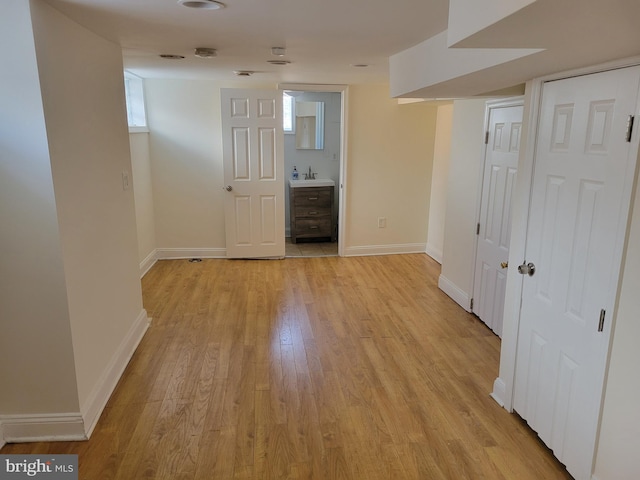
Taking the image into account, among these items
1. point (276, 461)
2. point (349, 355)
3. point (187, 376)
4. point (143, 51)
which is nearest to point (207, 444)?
point (276, 461)

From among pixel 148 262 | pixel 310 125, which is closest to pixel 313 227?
pixel 310 125

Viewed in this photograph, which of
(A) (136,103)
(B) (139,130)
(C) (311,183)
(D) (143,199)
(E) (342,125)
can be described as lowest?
(D) (143,199)

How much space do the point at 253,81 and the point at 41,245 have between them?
11.8 ft

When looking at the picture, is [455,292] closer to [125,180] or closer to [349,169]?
[349,169]

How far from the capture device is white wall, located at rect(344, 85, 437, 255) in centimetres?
540

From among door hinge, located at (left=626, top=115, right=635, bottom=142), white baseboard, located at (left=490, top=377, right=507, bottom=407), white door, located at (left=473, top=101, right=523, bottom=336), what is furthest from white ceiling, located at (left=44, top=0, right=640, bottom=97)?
white baseboard, located at (left=490, top=377, right=507, bottom=407)

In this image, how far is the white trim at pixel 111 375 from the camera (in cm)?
232

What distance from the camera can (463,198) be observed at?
4.06 m

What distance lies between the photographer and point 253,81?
199 inches

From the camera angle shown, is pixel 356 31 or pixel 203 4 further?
pixel 356 31

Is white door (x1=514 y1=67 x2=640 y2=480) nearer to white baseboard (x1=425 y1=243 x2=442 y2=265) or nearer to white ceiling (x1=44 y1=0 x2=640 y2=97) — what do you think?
white ceiling (x1=44 y1=0 x2=640 y2=97)

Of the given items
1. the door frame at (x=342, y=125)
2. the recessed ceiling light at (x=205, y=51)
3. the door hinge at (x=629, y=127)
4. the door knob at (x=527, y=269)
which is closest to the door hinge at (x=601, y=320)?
the door knob at (x=527, y=269)

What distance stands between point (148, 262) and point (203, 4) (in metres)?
3.81

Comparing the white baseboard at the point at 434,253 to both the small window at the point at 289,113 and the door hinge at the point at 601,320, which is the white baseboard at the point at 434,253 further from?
the door hinge at the point at 601,320
